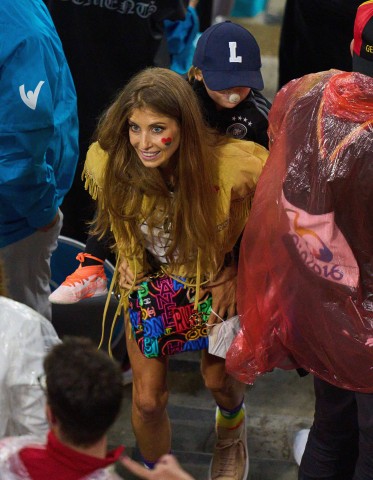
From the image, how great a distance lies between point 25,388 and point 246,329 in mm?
782

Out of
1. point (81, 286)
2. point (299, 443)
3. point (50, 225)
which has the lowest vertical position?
point (299, 443)

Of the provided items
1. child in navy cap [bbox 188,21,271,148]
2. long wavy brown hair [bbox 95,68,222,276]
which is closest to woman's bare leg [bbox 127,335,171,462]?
long wavy brown hair [bbox 95,68,222,276]

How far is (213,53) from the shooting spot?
2998 mm

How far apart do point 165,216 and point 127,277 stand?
286mm

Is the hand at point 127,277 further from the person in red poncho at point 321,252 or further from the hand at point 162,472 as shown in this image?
the hand at point 162,472

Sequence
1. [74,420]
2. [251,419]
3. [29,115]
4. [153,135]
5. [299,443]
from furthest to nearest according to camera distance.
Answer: [251,419] → [299,443] → [29,115] → [153,135] → [74,420]

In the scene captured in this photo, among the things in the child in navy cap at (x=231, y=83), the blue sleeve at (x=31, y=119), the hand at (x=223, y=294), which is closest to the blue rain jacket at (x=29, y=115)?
the blue sleeve at (x=31, y=119)

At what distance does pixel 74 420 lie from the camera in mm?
1950

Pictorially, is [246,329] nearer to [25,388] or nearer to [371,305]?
[371,305]

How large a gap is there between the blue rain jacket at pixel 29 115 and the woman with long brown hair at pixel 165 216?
0.30 meters

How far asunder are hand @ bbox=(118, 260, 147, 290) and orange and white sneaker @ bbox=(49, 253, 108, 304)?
Answer: 65 millimetres

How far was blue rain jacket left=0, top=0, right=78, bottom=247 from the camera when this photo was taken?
301 cm

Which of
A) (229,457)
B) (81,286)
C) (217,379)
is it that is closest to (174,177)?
(81,286)

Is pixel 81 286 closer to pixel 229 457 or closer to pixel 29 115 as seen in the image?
pixel 29 115
